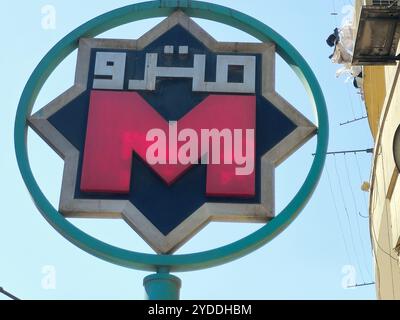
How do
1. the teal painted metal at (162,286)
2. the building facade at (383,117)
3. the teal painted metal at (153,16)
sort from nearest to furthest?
the teal painted metal at (162,286) → the teal painted metal at (153,16) → the building facade at (383,117)

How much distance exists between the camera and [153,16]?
296 inches

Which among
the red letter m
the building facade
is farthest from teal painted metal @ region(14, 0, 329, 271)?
the building facade

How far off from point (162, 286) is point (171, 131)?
1381mm

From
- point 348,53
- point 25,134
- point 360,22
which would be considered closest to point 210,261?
point 25,134

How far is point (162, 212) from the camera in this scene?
661 centimetres

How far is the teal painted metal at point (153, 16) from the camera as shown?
6.15 metres

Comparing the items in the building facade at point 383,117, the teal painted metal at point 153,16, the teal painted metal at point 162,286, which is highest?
the building facade at point 383,117

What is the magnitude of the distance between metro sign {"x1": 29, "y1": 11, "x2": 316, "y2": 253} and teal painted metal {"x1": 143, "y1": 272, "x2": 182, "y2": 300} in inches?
15.7

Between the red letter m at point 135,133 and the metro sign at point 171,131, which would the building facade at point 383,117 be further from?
the red letter m at point 135,133

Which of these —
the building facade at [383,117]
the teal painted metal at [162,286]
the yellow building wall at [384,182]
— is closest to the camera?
the teal painted metal at [162,286]

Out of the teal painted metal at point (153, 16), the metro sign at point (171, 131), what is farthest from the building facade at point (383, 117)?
the metro sign at point (171, 131)

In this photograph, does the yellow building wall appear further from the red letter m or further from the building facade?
the red letter m

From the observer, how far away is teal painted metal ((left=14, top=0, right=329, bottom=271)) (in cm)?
615

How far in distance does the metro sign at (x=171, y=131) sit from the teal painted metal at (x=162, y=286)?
40 centimetres
